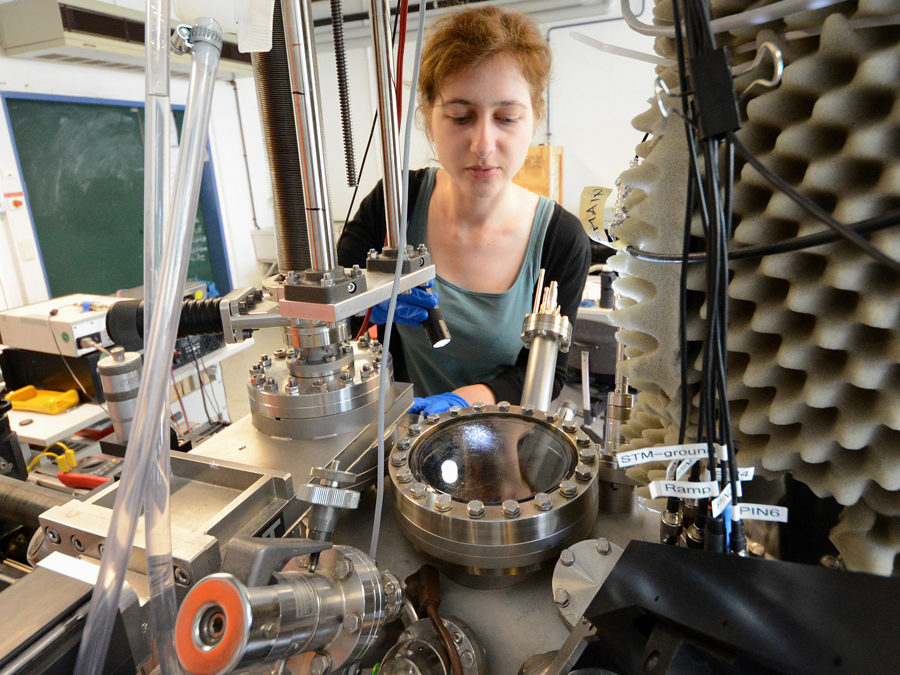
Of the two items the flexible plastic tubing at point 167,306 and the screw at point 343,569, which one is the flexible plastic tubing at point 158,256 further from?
the screw at point 343,569

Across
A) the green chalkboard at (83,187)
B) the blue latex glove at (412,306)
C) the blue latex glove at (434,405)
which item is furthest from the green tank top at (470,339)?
the green chalkboard at (83,187)

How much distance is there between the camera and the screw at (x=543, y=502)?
1.36 feet

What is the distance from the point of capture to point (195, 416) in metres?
2.52

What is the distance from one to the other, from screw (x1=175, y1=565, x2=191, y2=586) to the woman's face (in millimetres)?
995

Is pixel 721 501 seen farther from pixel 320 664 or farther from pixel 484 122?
pixel 484 122

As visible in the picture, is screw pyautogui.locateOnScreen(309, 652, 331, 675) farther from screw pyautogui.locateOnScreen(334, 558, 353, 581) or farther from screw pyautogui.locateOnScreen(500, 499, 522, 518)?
screw pyautogui.locateOnScreen(500, 499, 522, 518)

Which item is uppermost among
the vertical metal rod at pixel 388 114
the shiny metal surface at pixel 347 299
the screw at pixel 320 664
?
the vertical metal rod at pixel 388 114

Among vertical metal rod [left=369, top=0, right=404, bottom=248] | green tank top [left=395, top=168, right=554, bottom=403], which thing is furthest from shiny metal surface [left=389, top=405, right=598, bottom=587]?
green tank top [left=395, top=168, right=554, bottom=403]

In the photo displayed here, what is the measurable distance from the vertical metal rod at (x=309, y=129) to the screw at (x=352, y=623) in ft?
0.97

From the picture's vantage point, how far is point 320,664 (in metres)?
0.34

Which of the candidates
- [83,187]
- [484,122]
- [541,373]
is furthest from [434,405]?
[83,187]

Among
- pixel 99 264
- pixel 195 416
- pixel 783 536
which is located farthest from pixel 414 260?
pixel 99 264

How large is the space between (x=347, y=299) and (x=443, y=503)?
0.20 meters

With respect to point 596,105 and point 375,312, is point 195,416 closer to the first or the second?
point 375,312
